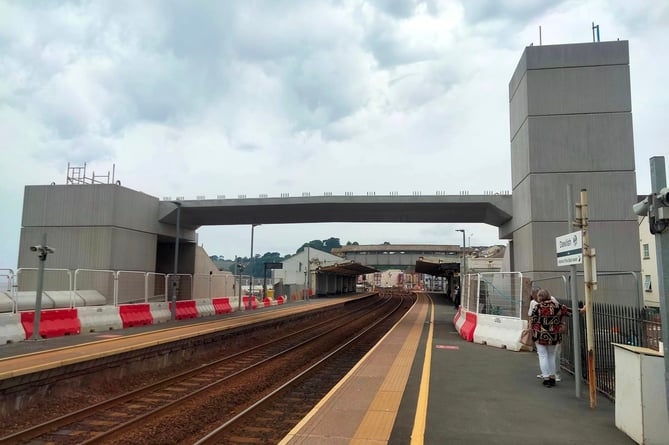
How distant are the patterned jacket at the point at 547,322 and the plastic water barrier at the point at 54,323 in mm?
14210

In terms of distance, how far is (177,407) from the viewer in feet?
30.4

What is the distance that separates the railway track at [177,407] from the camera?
7.58m

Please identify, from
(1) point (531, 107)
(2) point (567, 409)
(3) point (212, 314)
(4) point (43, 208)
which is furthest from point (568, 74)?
(4) point (43, 208)

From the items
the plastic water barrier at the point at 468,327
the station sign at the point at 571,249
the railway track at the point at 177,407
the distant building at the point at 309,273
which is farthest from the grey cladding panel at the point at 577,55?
the distant building at the point at 309,273

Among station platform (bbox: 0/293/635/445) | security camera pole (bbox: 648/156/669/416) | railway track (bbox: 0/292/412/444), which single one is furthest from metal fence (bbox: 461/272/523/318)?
security camera pole (bbox: 648/156/669/416)

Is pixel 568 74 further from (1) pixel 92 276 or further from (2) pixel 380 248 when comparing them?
(2) pixel 380 248

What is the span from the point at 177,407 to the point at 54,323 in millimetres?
8573

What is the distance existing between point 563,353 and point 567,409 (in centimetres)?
438

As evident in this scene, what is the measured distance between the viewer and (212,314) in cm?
2620

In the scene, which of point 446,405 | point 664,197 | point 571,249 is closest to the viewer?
point 664,197

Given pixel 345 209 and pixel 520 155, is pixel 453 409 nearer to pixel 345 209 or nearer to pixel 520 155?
pixel 520 155

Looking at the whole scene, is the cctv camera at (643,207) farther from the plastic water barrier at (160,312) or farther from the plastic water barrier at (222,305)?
the plastic water barrier at (222,305)

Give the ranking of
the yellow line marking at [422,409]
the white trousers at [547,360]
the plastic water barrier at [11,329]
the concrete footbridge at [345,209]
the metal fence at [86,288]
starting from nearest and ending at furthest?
1. the yellow line marking at [422,409]
2. the white trousers at [547,360]
3. the plastic water barrier at [11,329]
4. the metal fence at [86,288]
5. the concrete footbridge at [345,209]

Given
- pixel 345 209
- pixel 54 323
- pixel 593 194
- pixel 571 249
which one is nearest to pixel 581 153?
pixel 593 194
